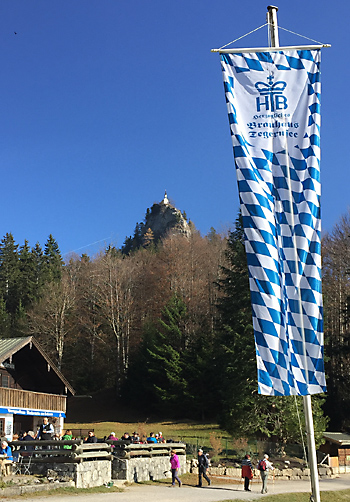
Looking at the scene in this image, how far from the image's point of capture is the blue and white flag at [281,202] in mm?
9148

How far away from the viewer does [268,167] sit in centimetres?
983

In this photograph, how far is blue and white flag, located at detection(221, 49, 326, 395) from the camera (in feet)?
30.0

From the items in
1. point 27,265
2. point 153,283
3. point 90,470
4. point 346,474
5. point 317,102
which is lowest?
point 346,474

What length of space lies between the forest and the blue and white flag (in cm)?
2416

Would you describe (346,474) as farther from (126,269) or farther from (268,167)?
(126,269)

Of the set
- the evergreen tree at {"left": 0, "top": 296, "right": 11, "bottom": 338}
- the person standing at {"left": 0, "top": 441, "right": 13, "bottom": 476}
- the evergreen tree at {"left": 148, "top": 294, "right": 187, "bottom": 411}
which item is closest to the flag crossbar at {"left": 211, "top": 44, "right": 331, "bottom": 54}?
the person standing at {"left": 0, "top": 441, "right": 13, "bottom": 476}

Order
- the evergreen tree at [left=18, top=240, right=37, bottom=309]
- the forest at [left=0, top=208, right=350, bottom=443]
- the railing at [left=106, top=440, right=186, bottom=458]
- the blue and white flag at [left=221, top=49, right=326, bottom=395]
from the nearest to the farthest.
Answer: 1. the blue and white flag at [left=221, top=49, right=326, bottom=395]
2. the railing at [left=106, top=440, right=186, bottom=458]
3. the forest at [left=0, top=208, right=350, bottom=443]
4. the evergreen tree at [left=18, top=240, right=37, bottom=309]

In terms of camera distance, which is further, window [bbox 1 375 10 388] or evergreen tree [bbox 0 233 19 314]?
evergreen tree [bbox 0 233 19 314]

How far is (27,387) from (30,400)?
5.75 ft

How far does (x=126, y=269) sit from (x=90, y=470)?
48489mm

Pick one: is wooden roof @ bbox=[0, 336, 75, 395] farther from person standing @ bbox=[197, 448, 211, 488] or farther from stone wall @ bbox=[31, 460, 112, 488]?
person standing @ bbox=[197, 448, 211, 488]

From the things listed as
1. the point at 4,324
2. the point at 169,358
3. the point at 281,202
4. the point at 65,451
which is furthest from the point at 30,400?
the point at 4,324

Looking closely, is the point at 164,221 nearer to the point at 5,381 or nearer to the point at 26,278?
the point at 26,278

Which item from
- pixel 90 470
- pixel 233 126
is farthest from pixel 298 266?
pixel 90 470
